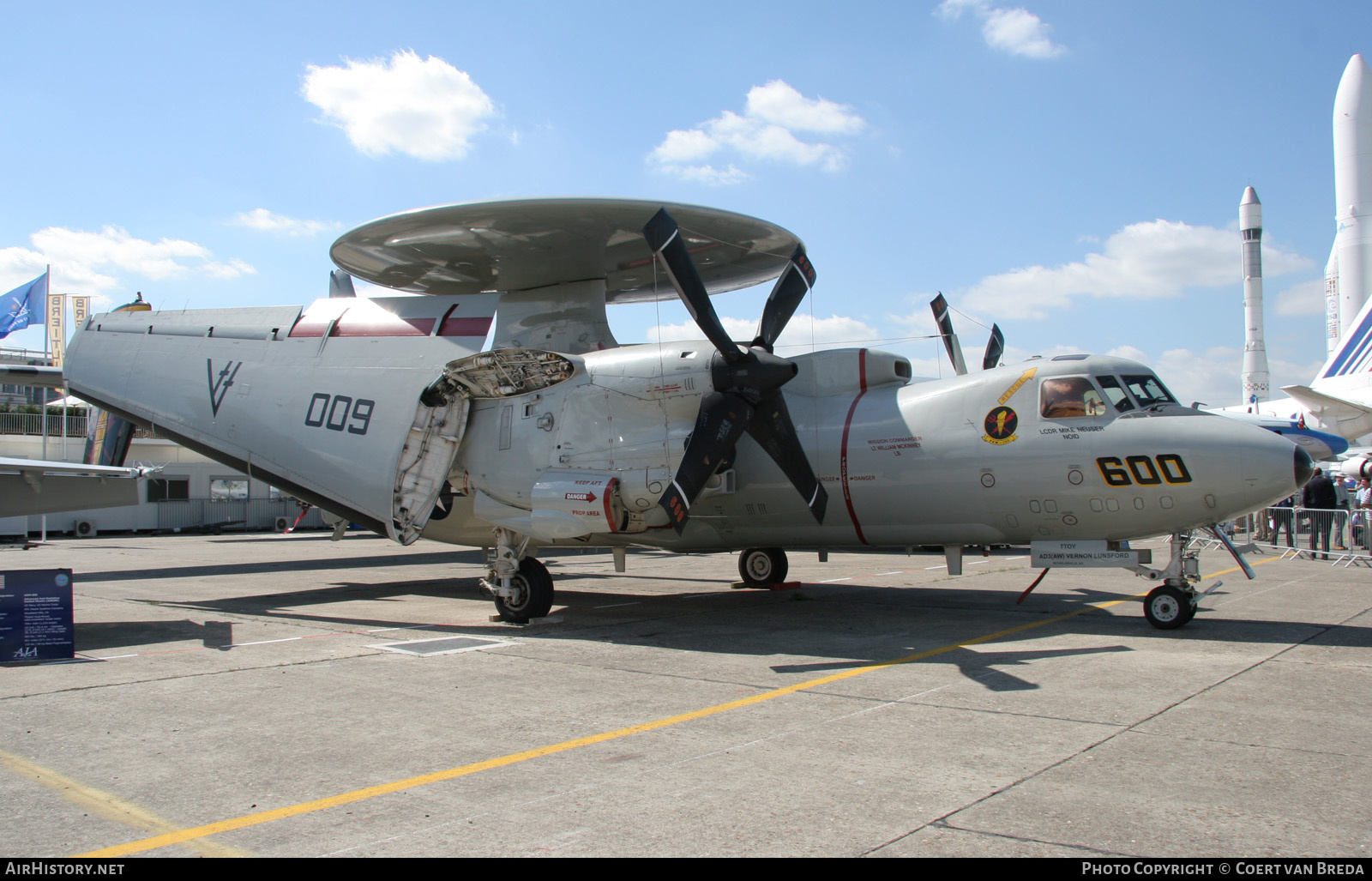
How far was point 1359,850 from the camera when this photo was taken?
4.25 metres

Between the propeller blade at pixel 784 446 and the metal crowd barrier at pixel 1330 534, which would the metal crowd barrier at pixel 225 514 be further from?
the metal crowd barrier at pixel 1330 534

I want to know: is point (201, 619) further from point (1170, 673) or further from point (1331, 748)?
point (1331, 748)

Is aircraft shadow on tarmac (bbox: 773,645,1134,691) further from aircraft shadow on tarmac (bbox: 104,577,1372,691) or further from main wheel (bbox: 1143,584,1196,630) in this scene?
main wheel (bbox: 1143,584,1196,630)

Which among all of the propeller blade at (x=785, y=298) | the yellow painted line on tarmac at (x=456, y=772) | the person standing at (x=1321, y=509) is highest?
the propeller blade at (x=785, y=298)

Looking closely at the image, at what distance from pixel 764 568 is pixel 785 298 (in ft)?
19.9

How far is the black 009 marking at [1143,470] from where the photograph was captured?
1065 centimetres

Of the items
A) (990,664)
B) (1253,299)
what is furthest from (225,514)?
(1253,299)

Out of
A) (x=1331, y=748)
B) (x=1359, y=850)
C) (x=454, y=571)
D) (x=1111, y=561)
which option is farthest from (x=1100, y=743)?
(x=454, y=571)

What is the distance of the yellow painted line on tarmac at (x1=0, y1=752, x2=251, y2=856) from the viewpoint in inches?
177

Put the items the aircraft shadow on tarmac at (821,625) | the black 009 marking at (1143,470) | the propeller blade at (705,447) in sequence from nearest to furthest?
the aircraft shadow on tarmac at (821,625) → the black 009 marking at (1143,470) → the propeller blade at (705,447)

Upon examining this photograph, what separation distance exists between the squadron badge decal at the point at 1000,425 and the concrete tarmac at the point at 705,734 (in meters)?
2.52

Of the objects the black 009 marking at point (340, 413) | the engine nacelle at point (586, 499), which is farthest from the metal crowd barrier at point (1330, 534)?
the black 009 marking at point (340, 413)

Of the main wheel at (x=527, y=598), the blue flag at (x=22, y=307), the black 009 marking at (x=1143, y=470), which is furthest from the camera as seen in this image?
the blue flag at (x=22, y=307)

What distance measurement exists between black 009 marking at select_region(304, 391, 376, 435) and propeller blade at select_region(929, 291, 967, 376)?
1062 centimetres
